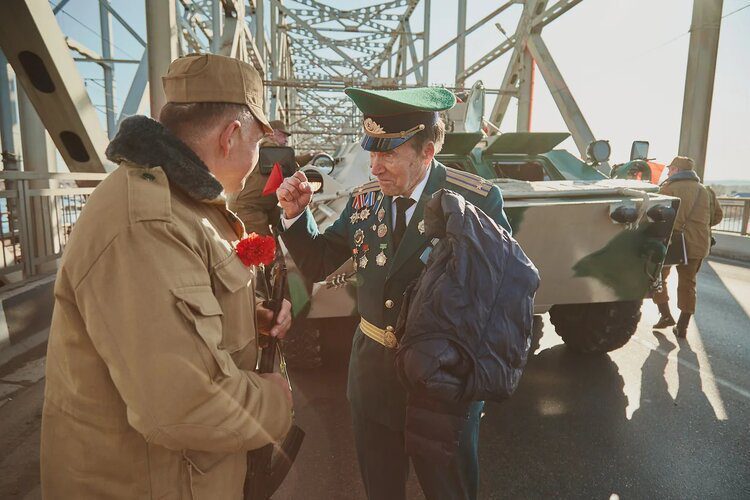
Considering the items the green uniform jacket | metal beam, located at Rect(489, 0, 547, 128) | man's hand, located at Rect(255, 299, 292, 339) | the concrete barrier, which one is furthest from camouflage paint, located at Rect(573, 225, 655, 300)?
metal beam, located at Rect(489, 0, 547, 128)

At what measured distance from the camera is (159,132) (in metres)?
1.11

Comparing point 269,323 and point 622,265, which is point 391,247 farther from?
point 622,265

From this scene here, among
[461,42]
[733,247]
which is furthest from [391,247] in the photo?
[461,42]

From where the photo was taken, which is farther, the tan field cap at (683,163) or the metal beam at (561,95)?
the metal beam at (561,95)

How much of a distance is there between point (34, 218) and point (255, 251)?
16.4ft

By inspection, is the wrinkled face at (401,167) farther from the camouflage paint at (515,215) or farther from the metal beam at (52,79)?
the metal beam at (52,79)

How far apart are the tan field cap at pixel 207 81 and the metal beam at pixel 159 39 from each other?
484 cm

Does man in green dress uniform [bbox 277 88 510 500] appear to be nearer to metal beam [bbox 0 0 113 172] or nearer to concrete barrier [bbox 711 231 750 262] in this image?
metal beam [bbox 0 0 113 172]

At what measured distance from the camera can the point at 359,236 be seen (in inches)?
78.3

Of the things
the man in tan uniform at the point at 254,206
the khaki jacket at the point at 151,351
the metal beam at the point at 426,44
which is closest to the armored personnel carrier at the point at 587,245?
the man in tan uniform at the point at 254,206

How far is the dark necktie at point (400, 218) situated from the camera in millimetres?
1844

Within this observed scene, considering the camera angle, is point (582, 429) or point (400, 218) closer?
point (400, 218)

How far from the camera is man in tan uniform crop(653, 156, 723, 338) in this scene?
505 centimetres

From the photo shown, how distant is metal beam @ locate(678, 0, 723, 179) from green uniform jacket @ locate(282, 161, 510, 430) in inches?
380
